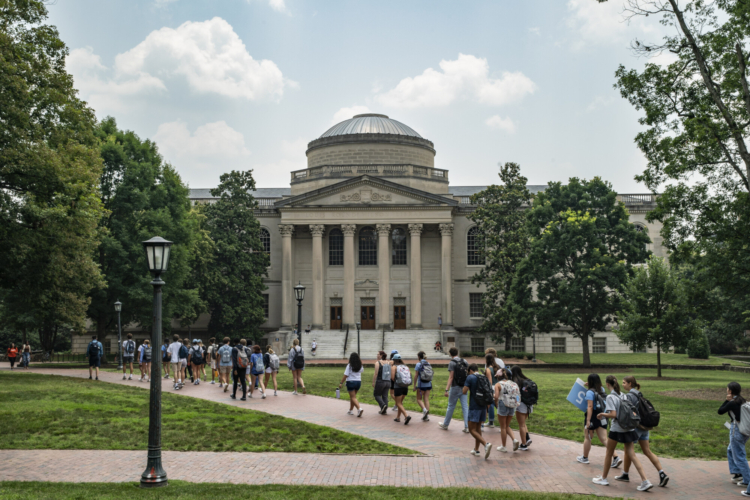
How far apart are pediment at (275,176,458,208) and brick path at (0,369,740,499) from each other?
136ft

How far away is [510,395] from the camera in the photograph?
1315 cm

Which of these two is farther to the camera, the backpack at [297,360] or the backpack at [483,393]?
the backpack at [297,360]

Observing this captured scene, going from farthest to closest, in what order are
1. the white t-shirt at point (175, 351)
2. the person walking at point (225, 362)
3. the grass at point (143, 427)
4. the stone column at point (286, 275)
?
the stone column at point (286, 275)
the white t-shirt at point (175, 351)
the person walking at point (225, 362)
the grass at point (143, 427)

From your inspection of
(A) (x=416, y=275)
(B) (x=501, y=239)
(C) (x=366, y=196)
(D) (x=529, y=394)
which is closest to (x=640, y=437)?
(D) (x=529, y=394)

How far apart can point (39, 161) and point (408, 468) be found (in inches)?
670

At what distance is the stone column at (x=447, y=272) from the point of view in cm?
5522

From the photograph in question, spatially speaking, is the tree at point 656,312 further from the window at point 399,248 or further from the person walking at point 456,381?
the window at point 399,248

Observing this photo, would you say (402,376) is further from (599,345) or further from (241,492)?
(599,345)

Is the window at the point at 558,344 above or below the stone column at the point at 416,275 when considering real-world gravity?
below

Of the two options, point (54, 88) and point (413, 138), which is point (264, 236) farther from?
point (54, 88)

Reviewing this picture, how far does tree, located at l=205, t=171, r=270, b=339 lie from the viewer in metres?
52.2

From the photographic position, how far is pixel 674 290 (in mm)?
32188

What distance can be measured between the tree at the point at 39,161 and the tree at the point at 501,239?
101 feet

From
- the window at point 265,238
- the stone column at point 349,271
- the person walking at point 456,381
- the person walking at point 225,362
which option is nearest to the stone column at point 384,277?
the stone column at point 349,271
